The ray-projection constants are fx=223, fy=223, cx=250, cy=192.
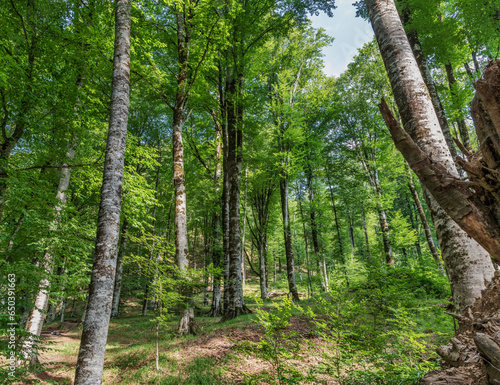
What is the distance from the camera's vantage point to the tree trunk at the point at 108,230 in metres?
3.23

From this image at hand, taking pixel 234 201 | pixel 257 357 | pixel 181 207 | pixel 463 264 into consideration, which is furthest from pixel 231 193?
pixel 463 264

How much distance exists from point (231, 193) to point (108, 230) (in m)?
6.70

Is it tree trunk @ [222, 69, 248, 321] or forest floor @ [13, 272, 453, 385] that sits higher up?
tree trunk @ [222, 69, 248, 321]

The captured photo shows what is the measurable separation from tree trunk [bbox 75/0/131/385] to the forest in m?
0.02

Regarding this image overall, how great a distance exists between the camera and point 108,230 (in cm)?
391

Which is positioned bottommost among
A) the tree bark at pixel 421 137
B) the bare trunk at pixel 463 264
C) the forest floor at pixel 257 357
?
the forest floor at pixel 257 357

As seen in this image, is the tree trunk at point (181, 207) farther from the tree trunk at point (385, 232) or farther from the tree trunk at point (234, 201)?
the tree trunk at point (385, 232)

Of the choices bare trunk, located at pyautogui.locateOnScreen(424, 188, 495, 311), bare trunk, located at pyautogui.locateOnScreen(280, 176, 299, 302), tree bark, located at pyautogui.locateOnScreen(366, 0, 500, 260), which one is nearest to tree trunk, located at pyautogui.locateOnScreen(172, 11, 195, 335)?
bare trunk, located at pyautogui.locateOnScreen(280, 176, 299, 302)

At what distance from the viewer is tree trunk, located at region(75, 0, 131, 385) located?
127 inches

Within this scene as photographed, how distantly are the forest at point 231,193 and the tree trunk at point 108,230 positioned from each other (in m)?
0.02

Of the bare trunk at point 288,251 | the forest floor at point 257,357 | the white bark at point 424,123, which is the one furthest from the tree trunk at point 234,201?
the white bark at point 424,123

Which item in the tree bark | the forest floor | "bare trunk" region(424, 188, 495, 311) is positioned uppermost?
the tree bark

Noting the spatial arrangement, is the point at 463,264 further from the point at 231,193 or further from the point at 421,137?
the point at 231,193

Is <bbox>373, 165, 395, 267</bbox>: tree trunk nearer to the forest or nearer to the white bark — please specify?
the forest
